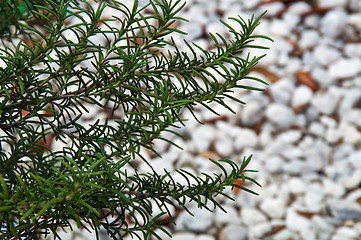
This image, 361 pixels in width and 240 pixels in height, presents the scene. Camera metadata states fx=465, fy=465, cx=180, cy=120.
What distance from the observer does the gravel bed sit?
6.24 feet

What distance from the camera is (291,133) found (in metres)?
2.23

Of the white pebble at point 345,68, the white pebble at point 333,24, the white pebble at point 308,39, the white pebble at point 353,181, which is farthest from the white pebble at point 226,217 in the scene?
the white pebble at point 333,24

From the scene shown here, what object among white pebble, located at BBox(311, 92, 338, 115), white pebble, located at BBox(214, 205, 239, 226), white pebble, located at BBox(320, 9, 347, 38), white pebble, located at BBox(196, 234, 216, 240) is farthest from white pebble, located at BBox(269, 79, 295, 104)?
white pebble, located at BBox(196, 234, 216, 240)

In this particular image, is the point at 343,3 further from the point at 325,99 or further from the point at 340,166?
the point at 340,166

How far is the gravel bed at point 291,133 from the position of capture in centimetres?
190

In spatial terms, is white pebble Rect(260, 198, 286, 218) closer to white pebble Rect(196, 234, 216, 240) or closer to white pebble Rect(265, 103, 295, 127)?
white pebble Rect(196, 234, 216, 240)

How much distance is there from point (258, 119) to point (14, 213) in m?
1.87

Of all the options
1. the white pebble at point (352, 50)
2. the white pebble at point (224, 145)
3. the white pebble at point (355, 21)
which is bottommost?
the white pebble at point (224, 145)

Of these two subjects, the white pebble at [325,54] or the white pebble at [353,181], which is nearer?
the white pebble at [353,181]

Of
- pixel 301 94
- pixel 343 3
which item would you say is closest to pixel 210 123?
pixel 301 94

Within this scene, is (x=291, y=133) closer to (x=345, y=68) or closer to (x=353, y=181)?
(x=353, y=181)

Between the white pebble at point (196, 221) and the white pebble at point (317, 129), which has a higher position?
the white pebble at point (317, 129)

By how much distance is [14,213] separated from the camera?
54cm

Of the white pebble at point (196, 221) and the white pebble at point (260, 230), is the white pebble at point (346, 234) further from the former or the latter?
the white pebble at point (196, 221)
